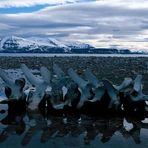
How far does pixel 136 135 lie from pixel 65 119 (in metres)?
3.71

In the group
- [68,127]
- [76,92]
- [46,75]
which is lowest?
[68,127]

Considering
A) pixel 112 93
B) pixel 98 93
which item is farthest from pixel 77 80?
pixel 112 93

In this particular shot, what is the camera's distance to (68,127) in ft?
60.0

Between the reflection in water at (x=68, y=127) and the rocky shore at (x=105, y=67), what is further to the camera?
the rocky shore at (x=105, y=67)

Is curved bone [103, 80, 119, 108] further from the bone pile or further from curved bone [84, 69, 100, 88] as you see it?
curved bone [84, 69, 100, 88]

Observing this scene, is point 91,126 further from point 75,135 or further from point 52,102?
point 52,102

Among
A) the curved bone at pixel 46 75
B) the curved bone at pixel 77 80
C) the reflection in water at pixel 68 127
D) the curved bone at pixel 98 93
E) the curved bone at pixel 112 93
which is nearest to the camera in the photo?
the reflection in water at pixel 68 127

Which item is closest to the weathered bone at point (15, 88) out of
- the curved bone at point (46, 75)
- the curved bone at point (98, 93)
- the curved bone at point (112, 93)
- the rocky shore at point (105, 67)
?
the curved bone at point (46, 75)

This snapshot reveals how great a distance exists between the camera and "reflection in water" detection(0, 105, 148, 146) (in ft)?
54.9

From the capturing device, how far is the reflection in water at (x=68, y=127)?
16.7m

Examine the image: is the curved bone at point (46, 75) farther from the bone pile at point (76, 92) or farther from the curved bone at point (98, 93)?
the curved bone at point (98, 93)

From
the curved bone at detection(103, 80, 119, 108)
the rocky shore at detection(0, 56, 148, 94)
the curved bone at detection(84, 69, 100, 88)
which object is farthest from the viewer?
the rocky shore at detection(0, 56, 148, 94)

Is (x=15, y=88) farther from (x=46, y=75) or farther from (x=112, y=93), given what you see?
(x=112, y=93)

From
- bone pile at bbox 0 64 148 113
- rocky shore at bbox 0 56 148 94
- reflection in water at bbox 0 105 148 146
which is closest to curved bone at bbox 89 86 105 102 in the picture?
bone pile at bbox 0 64 148 113
